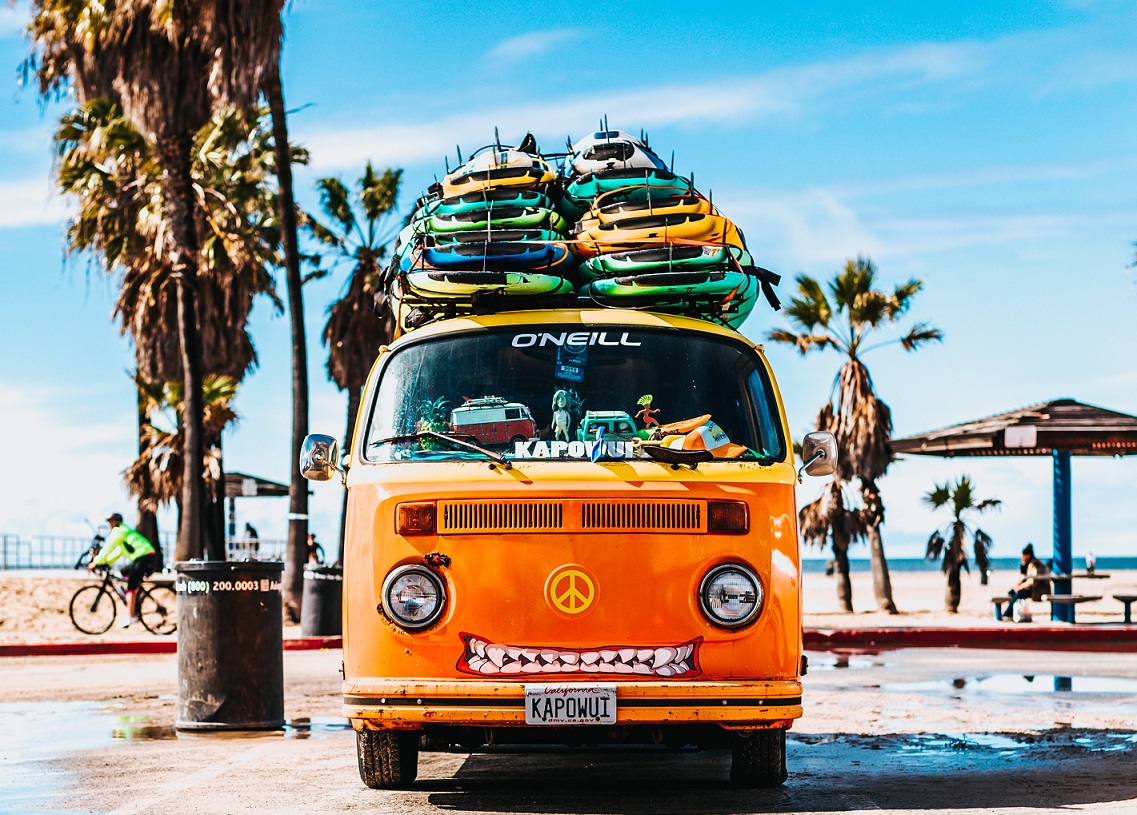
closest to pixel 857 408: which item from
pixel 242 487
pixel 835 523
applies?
pixel 835 523

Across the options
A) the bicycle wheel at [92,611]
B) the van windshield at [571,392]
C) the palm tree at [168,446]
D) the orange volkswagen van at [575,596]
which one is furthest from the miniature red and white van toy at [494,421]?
the palm tree at [168,446]

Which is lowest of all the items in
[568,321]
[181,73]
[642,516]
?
[642,516]

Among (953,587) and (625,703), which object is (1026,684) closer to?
(625,703)

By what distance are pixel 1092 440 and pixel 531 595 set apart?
17856mm

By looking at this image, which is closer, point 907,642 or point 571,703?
point 571,703

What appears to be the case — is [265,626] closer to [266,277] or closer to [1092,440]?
[1092,440]

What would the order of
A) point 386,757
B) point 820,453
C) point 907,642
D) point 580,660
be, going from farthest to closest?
point 907,642, point 820,453, point 386,757, point 580,660

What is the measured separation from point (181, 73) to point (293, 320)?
193 inches

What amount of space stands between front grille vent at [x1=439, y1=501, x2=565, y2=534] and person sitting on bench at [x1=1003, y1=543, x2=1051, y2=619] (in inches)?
687

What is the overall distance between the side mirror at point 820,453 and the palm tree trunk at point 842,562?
20.3 m

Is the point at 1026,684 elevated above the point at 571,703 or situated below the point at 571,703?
below

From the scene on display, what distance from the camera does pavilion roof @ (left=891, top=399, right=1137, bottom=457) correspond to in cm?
2264

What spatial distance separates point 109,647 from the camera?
20188mm

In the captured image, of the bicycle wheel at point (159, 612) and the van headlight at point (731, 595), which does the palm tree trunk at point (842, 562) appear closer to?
the bicycle wheel at point (159, 612)
